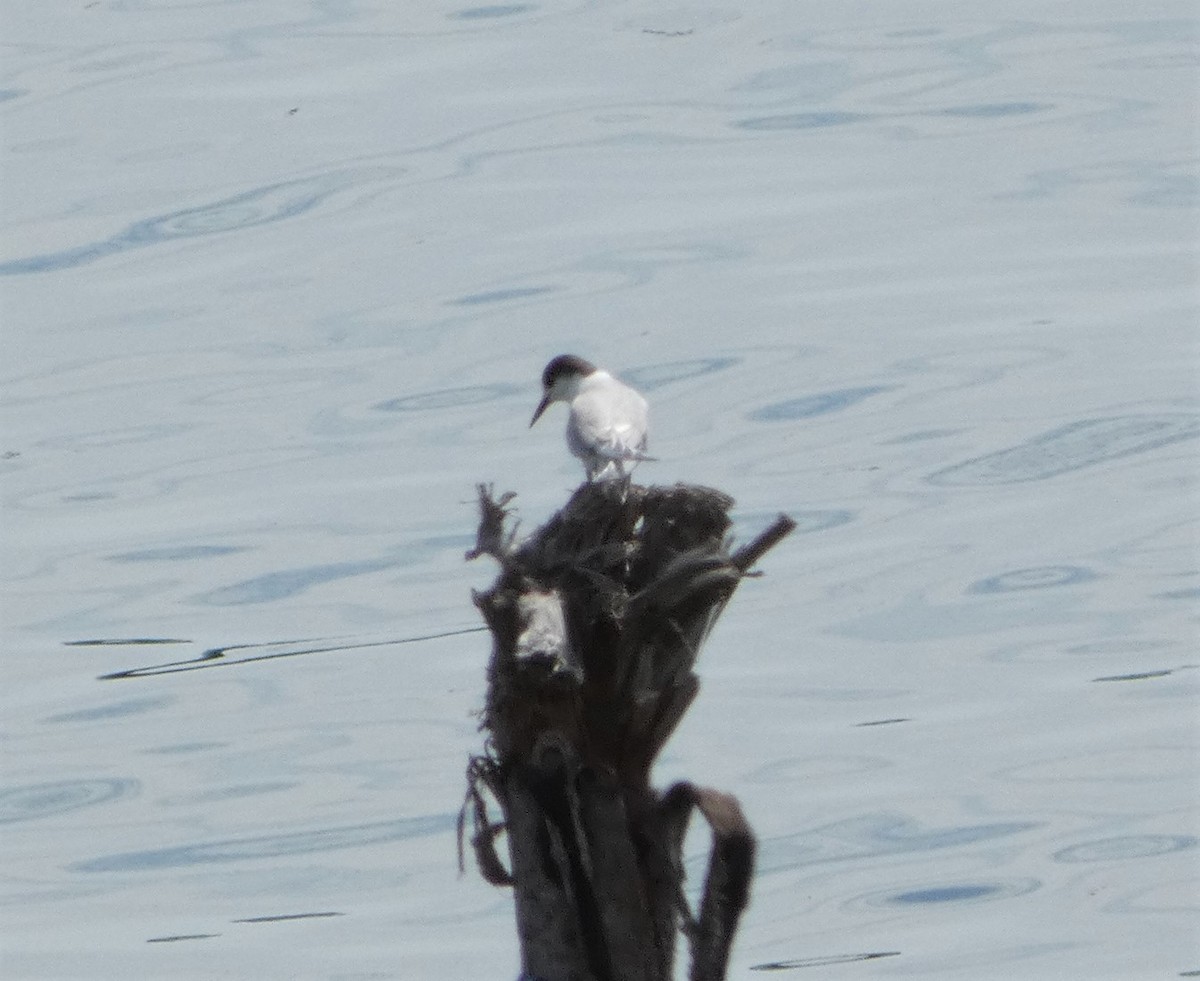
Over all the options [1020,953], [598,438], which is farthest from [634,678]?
[1020,953]

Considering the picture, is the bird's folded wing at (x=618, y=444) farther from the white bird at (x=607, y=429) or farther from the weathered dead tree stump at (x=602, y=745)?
the weathered dead tree stump at (x=602, y=745)

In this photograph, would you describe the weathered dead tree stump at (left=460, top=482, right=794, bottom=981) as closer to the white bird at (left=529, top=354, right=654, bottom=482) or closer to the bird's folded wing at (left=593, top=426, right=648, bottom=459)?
the white bird at (left=529, top=354, right=654, bottom=482)

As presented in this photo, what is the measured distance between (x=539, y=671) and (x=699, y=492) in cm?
82

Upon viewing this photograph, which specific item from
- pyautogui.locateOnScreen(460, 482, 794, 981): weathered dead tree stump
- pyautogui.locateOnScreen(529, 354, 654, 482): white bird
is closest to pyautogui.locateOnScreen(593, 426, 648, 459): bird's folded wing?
pyautogui.locateOnScreen(529, 354, 654, 482): white bird

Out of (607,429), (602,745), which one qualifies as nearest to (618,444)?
(607,429)

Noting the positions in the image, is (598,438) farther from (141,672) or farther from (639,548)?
(141,672)

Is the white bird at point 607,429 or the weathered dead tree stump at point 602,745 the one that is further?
the white bird at point 607,429

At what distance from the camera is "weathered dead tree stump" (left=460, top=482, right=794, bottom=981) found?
728 centimetres

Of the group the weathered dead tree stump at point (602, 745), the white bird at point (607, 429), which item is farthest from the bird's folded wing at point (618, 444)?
the weathered dead tree stump at point (602, 745)

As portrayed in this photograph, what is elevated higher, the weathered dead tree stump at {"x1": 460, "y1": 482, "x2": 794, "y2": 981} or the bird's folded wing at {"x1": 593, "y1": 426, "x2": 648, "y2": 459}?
the weathered dead tree stump at {"x1": 460, "y1": 482, "x2": 794, "y2": 981}

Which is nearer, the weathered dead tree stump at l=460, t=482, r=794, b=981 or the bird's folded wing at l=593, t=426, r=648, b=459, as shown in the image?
the weathered dead tree stump at l=460, t=482, r=794, b=981

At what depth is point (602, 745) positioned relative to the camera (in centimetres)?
744

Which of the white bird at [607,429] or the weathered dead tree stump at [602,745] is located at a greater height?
the weathered dead tree stump at [602,745]

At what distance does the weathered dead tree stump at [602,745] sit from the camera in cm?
728
